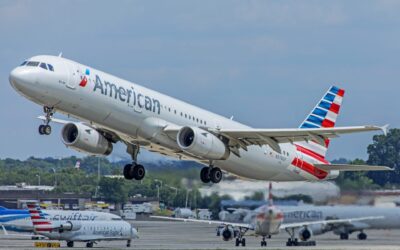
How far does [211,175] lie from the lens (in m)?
57.7

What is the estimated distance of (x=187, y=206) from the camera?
63.8 meters

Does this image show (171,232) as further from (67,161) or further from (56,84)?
(67,161)

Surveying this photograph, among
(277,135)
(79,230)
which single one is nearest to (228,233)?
(79,230)

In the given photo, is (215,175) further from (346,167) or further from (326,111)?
(326,111)

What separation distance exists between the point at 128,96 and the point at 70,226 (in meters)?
31.0

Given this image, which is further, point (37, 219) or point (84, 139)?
point (37, 219)

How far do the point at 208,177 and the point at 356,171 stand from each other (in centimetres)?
855

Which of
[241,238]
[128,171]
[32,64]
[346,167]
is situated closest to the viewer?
[32,64]

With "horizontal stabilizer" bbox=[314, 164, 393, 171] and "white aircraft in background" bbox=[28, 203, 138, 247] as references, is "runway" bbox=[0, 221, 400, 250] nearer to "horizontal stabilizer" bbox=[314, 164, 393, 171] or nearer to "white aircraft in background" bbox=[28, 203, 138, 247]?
"white aircraft in background" bbox=[28, 203, 138, 247]

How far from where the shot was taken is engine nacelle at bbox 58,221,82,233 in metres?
83.2

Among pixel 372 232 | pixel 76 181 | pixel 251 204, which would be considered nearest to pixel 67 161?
pixel 76 181

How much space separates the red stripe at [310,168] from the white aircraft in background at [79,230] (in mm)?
23161

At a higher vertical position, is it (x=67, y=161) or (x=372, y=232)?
(x=67, y=161)

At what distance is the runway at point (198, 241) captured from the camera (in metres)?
69.8
